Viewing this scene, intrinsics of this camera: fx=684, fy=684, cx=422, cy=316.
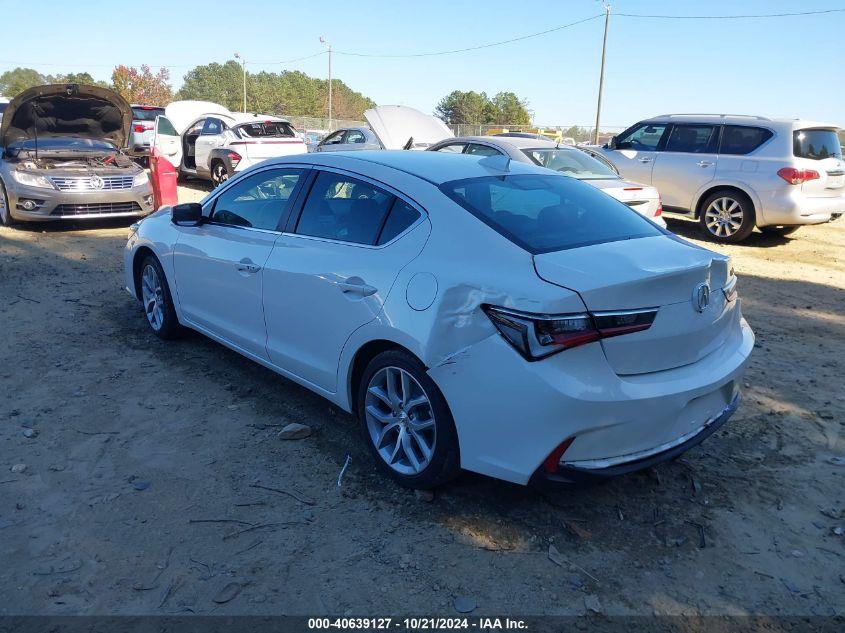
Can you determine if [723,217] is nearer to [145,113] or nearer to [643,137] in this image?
[643,137]

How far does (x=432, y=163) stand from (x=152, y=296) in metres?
2.90

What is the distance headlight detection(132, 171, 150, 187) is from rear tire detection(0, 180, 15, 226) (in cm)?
165

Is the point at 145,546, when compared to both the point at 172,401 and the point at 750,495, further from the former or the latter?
the point at 750,495

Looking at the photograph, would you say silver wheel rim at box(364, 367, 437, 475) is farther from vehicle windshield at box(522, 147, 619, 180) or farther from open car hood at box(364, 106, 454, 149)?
open car hood at box(364, 106, 454, 149)

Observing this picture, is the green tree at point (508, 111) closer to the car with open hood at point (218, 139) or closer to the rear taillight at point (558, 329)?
the car with open hood at point (218, 139)

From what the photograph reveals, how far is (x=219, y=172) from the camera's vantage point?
48.2 feet

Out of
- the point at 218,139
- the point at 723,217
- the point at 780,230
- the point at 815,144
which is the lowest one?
the point at 780,230

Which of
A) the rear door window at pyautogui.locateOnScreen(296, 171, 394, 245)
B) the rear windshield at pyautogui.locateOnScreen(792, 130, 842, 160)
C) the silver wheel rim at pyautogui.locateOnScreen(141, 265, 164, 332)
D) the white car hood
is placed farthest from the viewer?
the white car hood

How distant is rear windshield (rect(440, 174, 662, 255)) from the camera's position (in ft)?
10.5

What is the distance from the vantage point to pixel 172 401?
4352mm

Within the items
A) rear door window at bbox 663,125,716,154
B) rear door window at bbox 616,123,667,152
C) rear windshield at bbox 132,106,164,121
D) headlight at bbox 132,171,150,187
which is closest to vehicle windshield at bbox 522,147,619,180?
rear door window at bbox 663,125,716,154

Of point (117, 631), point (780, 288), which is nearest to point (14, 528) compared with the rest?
point (117, 631)

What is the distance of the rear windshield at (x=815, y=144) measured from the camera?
1000 cm

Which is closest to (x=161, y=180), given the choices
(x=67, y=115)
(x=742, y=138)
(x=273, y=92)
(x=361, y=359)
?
(x=67, y=115)
